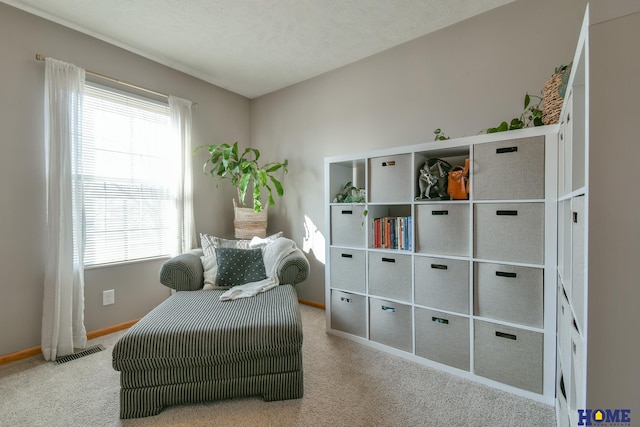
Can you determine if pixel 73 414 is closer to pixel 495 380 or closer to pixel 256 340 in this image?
pixel 256 340

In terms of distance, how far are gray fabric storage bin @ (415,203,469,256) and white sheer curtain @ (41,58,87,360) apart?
261 centimetres

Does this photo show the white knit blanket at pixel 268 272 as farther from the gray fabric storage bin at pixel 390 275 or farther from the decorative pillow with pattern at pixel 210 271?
the gray fabric storage bin at pixel 390 275

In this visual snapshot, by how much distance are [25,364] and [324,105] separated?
3.24 m

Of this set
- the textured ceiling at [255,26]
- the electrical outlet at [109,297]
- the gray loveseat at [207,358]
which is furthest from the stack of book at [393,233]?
the electrical outlet at [109,297]

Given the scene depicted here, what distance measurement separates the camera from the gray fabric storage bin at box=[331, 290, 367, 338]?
2.29 m

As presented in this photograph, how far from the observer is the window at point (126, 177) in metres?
2.36

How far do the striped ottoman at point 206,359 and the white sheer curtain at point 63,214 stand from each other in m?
1.02

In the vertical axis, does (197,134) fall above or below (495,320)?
above

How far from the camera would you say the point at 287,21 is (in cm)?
215

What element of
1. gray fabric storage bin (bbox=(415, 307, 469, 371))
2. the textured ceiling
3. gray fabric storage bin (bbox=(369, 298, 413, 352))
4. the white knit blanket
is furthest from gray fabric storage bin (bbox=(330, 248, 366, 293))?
the textured ceiling

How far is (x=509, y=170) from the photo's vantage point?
1.66 m

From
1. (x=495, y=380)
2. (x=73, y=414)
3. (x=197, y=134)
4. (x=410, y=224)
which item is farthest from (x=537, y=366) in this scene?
(x=197, y=134)

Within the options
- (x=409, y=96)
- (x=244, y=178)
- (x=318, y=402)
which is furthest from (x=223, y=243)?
(x=409, y=96)

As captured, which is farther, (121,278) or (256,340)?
(121,278)
